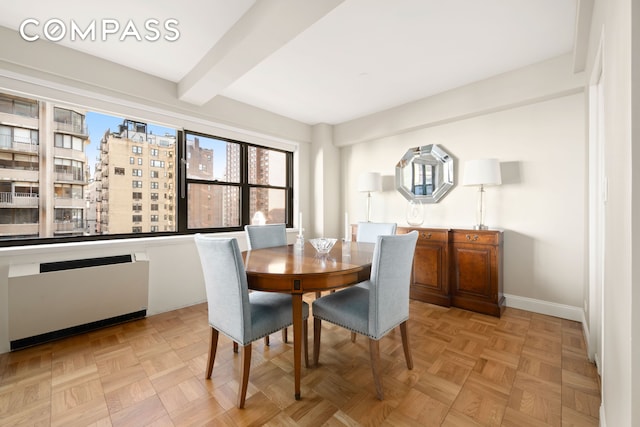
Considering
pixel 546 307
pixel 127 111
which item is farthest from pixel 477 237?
pixel 127 111

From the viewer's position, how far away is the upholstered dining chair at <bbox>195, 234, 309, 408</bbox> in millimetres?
1458

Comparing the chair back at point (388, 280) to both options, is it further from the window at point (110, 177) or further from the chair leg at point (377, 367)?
the window at point (110, 177)

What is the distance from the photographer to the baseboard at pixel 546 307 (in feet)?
8.27

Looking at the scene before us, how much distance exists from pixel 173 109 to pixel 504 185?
3.70 meters

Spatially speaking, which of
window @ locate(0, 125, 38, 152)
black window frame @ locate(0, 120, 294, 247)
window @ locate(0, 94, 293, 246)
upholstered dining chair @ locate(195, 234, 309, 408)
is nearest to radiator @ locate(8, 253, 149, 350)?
black window frame @ locate(0, 120, 294, 247)

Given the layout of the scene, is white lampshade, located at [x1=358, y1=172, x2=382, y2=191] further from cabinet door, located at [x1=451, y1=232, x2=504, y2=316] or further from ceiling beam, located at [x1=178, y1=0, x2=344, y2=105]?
ceiling beam, located at [x1=178, y1=0, x2=344, y2=105]

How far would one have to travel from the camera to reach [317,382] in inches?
66.7

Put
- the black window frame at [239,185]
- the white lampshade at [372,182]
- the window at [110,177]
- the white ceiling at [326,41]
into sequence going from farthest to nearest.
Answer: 1. the white lampshade at [372,182]
2. the black window frame at [239,185]
3. the window at [110,177]
4. the white ceiling at [326,41]

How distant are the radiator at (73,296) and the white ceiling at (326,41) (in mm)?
1825

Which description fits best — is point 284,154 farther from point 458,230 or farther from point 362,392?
point 362,392

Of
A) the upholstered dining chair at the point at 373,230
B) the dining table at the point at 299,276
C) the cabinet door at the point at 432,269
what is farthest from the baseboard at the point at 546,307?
the dining table at the point at 299,276

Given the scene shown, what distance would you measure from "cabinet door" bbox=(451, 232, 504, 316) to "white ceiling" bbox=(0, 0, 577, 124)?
5.62 ft

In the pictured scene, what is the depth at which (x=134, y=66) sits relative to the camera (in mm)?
2547

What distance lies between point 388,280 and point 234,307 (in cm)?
90
